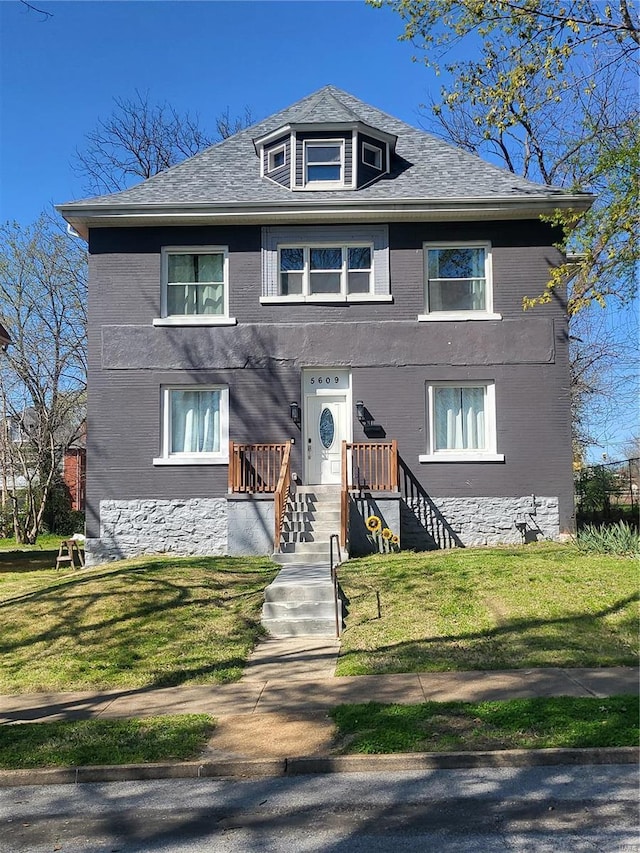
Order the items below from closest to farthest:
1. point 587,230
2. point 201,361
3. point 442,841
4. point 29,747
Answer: point 442,841 < point 29,747 < point 587,230 < point 201,361

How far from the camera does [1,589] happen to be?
14031 mm

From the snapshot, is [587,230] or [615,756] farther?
[587,230]

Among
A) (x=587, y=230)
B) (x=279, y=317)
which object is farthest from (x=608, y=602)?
(x=279, y=317)

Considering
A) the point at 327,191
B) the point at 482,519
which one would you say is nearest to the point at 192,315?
the point at 327,191

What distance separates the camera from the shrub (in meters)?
13.1

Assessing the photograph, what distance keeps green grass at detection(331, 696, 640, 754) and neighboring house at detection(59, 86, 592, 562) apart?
9435 millimetres

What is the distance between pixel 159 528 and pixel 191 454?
1723 mm

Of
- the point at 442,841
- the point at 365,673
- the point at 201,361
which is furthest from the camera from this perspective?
the point at 201,361

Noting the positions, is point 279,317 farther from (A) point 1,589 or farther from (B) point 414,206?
(A) point 1,589

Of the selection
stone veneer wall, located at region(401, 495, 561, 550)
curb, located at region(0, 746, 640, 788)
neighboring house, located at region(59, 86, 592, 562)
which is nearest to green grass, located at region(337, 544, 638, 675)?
curb, located at region(0, 746, 640, 788)

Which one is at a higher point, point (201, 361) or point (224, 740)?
point (201, 361)

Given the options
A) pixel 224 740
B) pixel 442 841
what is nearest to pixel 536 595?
pixel 224 740

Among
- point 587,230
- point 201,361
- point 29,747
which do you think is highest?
point 587,230

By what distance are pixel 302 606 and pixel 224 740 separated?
392cm
